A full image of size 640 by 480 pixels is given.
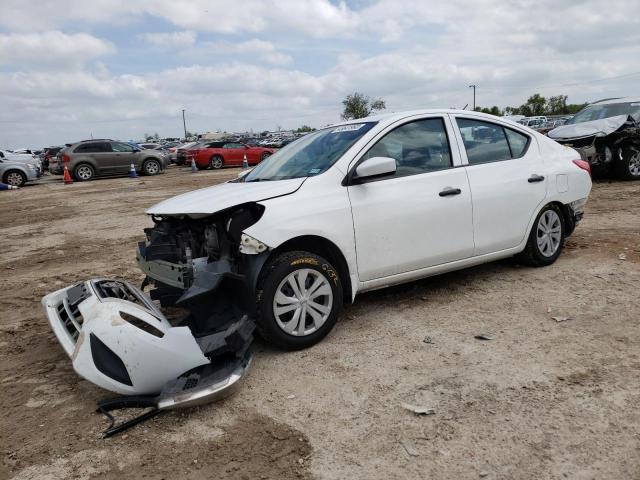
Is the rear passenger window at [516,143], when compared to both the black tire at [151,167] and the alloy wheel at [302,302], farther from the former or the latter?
the black tire at [151,167]

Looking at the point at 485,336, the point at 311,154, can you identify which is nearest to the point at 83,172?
the point at 311,154

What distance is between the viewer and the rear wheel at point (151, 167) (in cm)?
2359

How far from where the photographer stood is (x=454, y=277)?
207 inches

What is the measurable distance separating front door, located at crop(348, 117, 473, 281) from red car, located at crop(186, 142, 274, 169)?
21.3m

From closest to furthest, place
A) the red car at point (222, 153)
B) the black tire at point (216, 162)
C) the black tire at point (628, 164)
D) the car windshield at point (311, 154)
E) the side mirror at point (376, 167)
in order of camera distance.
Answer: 1. the side mirror at point (376, 167)
2. the car windshield at point (311, 154)
3. the black tire at point (628, 164)
4. the red car at point (222, 153)
5. the black tire at point (216, 162)

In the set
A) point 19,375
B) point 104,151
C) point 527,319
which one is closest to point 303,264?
point 527,319

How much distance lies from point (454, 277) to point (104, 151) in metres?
20.9

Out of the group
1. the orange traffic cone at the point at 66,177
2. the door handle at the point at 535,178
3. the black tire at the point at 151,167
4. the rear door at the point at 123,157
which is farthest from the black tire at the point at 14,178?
the door handle at the point at 535,178

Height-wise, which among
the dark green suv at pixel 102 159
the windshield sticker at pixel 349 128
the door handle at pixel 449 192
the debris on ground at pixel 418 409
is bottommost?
the debris on ground at pixel 418 409

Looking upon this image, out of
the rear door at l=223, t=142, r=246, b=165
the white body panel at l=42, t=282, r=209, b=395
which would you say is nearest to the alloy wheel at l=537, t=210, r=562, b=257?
the white body panel at l=42, t=282, r=209, b=395

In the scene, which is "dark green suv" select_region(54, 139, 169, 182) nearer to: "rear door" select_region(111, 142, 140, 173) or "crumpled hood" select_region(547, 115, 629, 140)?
"rear door" select_region(111, 142, 140, 173)

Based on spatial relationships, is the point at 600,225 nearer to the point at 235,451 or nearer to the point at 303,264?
the point at 303,264

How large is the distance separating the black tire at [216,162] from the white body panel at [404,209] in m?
22.1

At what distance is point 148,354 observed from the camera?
2.96 metres
